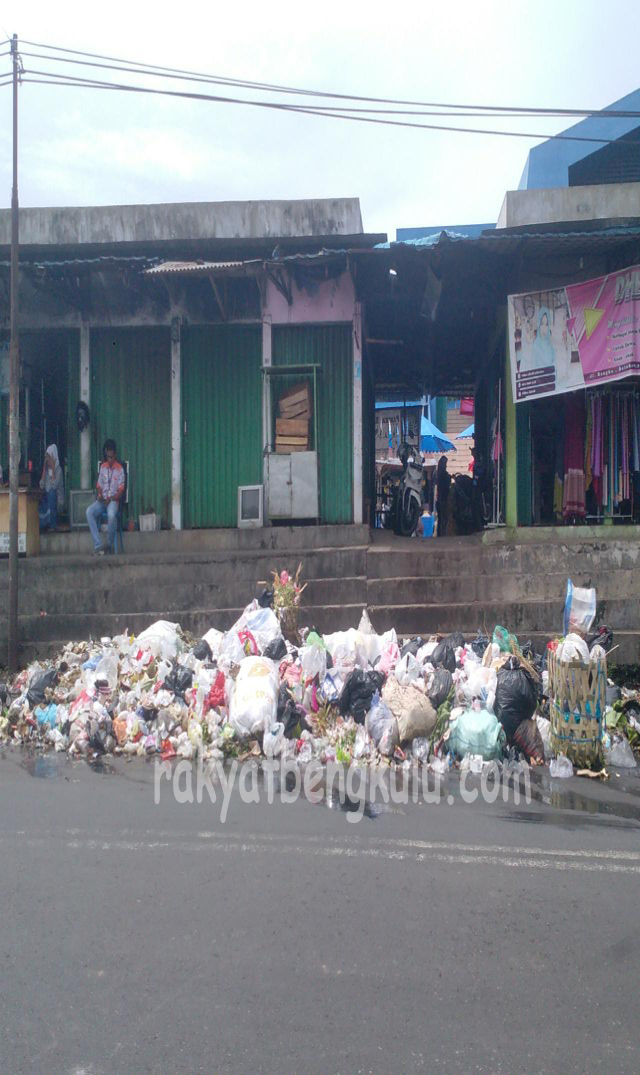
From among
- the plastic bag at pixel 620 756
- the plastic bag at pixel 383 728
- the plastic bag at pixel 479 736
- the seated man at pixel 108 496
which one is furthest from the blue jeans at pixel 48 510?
the plastic bag at pixel 620 756

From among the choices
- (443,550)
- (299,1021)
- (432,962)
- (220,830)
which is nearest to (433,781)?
(220,830)

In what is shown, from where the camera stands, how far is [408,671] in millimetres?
7172

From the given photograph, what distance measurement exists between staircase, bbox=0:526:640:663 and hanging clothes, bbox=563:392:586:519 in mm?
721

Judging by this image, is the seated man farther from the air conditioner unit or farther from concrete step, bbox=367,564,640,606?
concrete step, bbox=367,564,640,606

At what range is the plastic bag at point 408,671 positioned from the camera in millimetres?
7023

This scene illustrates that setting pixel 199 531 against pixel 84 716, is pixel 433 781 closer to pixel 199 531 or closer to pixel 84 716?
pixel 84 716

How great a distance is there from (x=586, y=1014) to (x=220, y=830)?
2.40 m

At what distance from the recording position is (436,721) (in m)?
6.49

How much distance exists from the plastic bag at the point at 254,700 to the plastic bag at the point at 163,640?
1197mm

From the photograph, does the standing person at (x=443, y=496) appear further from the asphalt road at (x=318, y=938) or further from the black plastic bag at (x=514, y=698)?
the asphalt road at (x=318, y=938)

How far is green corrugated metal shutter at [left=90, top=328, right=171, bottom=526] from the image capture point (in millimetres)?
11320

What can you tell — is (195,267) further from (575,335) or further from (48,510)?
(575,335)

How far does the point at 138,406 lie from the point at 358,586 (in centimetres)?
423

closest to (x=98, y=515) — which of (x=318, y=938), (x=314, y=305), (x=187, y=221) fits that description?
(x=314, y=305)
